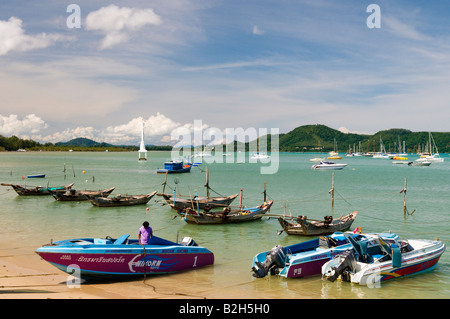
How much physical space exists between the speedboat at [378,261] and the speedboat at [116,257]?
6.01m

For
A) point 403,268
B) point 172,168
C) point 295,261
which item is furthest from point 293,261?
point 172,168

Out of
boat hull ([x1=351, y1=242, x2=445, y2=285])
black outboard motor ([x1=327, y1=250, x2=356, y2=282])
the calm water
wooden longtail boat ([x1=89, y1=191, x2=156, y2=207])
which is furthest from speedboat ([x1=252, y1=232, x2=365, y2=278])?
wooden longtail boat ([x1=89, y1=191, x2=156, y2=207])

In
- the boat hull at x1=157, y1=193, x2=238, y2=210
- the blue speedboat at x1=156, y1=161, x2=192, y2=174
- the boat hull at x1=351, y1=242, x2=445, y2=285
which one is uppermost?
the blue speedboat at x1=156, y1=161, x2=192, y2=174

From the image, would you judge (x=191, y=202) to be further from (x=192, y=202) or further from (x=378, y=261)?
(x=378, y=261)

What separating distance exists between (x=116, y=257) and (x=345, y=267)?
878 centimetres

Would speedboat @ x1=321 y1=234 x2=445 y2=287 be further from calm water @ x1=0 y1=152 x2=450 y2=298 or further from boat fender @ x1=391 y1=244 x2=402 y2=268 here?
calm water @ x1=0 y1=152 x2=450 y2=298

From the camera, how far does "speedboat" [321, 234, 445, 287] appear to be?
14320 millimetres

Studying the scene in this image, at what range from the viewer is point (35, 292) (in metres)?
12.5

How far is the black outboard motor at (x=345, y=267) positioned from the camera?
14344 millimetres

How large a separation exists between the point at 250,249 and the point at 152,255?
7473mm

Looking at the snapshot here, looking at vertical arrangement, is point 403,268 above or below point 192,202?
below

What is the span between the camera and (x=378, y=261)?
1491 cm

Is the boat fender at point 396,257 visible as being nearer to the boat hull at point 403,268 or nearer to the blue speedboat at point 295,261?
the boat hull at point 403,268
